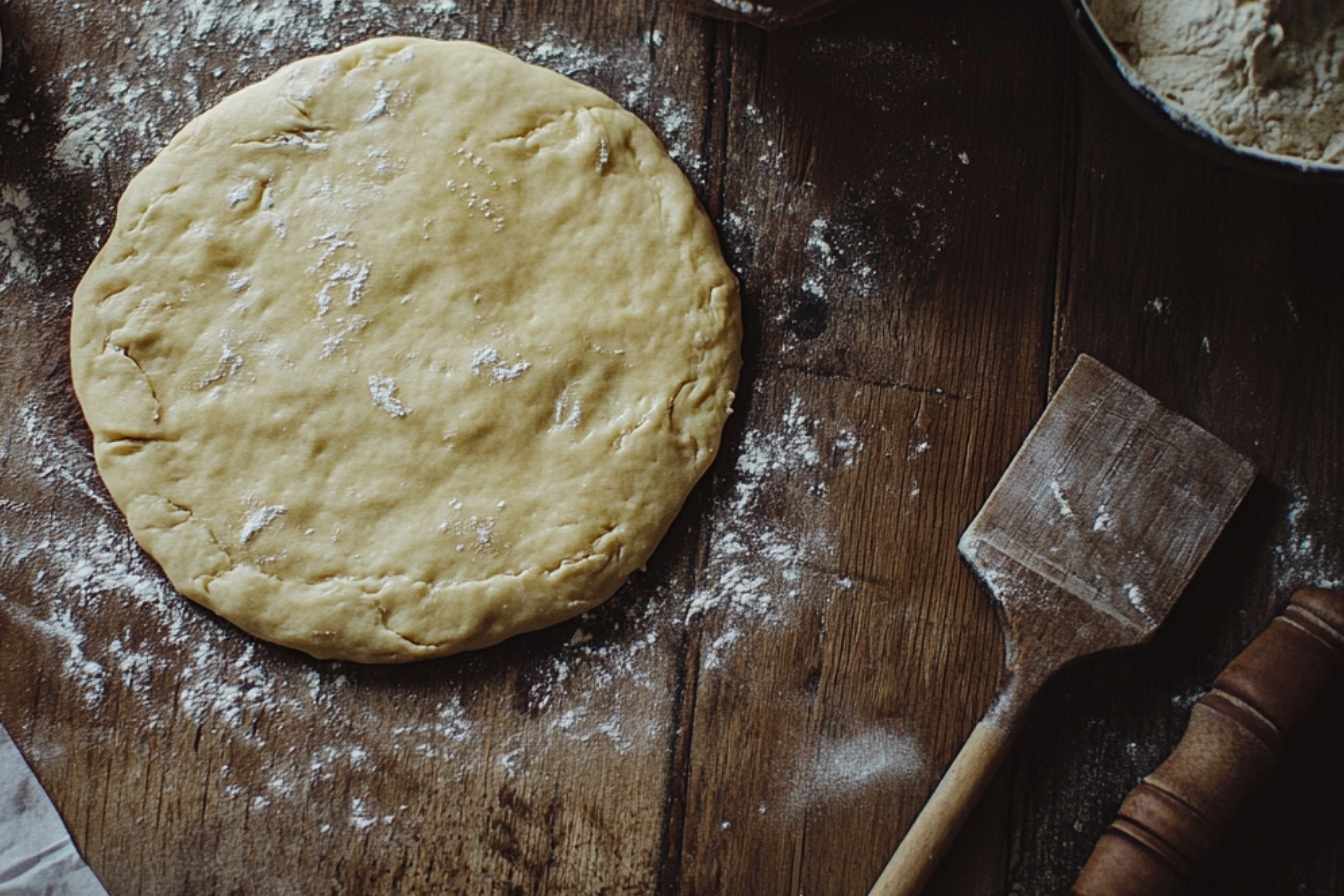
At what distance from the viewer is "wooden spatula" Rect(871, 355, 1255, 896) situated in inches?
44.3

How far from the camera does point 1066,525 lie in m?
1.14

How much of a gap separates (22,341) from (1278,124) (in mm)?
1309

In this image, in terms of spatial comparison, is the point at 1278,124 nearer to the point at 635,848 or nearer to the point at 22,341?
the point at 635,848

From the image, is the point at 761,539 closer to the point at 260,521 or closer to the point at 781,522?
the point at 781,522

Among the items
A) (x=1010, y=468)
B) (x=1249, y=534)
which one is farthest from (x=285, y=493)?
(x=1249, y=534)

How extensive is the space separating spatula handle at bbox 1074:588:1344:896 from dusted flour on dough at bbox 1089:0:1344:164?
476 mm

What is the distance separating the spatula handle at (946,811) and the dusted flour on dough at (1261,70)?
624 millimetres

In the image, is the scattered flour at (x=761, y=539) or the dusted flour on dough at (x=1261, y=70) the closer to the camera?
the dusted flour on dough at (x=1261, y=70)

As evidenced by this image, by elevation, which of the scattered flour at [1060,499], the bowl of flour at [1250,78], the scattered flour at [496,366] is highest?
the bowl of flour at [1250,78]

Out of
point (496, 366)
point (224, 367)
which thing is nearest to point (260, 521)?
point (224, 367)

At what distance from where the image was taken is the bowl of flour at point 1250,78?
3.30 feet

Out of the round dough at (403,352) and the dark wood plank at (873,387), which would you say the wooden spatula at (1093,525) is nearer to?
the dark wood plank at (873,387)

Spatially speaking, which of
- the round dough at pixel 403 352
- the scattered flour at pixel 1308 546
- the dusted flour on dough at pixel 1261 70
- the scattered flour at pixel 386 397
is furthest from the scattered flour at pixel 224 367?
the scattered flour at pixel 1308 546

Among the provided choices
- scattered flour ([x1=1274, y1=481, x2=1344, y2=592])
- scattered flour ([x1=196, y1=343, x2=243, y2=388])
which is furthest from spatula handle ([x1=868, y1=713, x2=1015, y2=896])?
scattered flour ([x1=196, y1=343, x2=243, y2=388])
